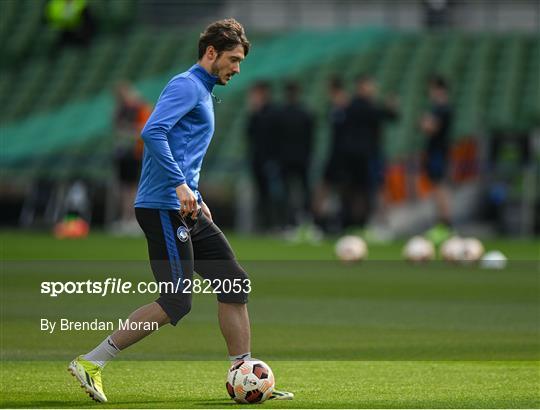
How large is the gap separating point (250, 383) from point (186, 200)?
110cm

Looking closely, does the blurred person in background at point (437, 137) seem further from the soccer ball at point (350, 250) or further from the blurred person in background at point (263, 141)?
the blurred person in background at point (263, 141)

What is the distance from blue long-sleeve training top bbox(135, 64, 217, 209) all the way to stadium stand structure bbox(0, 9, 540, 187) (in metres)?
19.6

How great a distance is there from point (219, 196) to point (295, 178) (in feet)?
4.92

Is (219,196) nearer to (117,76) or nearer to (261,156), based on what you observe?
(261,156)

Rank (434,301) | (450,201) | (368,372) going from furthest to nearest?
(450,201)
(434,301)
(368,372)

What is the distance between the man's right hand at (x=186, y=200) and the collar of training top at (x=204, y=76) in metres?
0.68

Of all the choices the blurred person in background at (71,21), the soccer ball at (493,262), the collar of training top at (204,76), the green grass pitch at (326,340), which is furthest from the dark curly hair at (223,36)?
the blurred person in background at (71,21)

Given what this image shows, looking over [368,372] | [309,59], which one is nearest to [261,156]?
[309,59]

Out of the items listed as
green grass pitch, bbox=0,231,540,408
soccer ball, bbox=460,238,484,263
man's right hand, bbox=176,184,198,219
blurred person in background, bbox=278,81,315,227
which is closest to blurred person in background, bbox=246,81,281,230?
blurred person in background, bbox=278,81,315,227

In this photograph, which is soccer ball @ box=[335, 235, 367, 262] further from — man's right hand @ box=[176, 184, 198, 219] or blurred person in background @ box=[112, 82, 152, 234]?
man's right hand @ box=[176, 184, 198, 219]

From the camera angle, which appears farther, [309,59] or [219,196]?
[309,59]

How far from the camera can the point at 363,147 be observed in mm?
24703

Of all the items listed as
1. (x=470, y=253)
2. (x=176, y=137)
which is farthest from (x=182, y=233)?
(x=470, y=253)

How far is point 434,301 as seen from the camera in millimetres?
14711
